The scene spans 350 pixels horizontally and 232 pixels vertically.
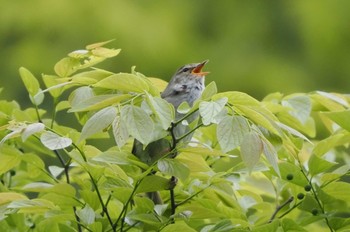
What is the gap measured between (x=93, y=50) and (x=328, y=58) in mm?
3839

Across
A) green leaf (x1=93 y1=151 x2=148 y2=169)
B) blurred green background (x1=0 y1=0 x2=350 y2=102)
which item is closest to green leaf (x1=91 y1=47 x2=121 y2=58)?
green leaf (x1=93 y1=151 x2=148 y2=169)

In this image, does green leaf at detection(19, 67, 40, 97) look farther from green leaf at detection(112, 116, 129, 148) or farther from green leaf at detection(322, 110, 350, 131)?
green leaf at detection(322, 110, 350, 131)

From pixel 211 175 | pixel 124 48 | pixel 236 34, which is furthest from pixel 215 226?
pixel 236 34

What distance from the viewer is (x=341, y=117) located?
138 cm

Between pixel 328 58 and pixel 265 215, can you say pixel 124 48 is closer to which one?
pixel 328 58

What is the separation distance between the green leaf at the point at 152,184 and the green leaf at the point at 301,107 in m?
0.36

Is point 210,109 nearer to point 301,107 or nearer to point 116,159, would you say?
point 116,159

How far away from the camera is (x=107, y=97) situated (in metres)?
1.24

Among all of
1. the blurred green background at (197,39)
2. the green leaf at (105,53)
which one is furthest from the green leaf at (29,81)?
the blurred green background at (197,39)

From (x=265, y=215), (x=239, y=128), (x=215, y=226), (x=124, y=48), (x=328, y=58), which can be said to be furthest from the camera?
(x=328, y=58)

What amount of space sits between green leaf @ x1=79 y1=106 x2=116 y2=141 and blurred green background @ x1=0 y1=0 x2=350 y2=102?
132 inches

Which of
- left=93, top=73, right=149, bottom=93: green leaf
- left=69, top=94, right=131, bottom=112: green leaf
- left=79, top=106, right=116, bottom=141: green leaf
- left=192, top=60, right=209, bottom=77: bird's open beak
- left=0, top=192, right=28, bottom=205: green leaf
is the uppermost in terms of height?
left=93, top=73, right=149, bottom=93: green leaf

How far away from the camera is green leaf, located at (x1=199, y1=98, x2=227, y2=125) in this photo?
45.8 inches

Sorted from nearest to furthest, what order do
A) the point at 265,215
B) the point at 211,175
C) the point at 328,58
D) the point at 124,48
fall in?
the point at 211,175, the point at 265,215, the point at 124,48, the point at 328,58
